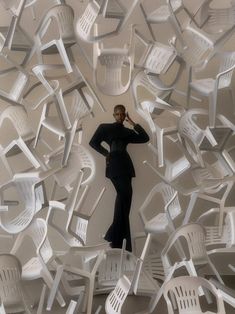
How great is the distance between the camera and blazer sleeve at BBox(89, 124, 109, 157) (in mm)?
2506

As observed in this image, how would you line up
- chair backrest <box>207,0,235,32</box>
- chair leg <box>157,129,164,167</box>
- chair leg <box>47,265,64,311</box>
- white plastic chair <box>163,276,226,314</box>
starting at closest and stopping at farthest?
white plastic chair <box>163,276,226,314</box> < chair leg <box>47,265,64,311</box> < chair leg <box>157,129,164,167</box> < chair backrest <box>207,0,235,32</box>

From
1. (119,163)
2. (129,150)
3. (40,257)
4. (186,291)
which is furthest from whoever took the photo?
(129,150)

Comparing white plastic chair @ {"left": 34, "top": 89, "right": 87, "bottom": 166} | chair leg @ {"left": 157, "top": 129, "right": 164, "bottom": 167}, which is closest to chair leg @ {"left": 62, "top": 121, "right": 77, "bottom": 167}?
white plastic chair @ {"left": 34, "top": 89, "right": 87, "bottom": 166}

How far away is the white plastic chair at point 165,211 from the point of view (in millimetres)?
2342

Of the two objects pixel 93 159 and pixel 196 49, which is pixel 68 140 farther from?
pixel 196 49

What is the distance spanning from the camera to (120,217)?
2520 mm

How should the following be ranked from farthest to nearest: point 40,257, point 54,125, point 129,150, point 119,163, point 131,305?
1. point 129,150
2. point 119,163
3. point 131,305
4. point 54,125
5. point 40,257

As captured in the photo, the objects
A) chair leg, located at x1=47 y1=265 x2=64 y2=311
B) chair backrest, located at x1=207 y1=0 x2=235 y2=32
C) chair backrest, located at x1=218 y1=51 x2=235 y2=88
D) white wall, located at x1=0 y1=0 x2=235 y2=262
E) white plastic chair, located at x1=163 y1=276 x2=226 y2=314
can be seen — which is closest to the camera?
white plastic chair, located at x1=163 y1=276 x2=226 y2=314

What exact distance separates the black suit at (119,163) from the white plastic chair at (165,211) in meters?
0.09

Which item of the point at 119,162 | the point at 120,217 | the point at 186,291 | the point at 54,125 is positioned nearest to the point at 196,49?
the point at 119,162

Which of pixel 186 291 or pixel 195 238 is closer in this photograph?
pixel 186 291

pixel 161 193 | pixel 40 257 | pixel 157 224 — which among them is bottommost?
pixel 40 257

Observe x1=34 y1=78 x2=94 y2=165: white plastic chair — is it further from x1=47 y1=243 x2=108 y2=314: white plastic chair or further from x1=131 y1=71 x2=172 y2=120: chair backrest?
x1=47 y1=243 x2=108 y2=314: white plastic chair

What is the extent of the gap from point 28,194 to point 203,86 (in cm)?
90
